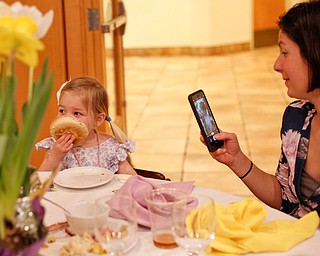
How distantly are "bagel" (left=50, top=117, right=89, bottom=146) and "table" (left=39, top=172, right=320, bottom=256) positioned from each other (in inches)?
Answer: 10.1

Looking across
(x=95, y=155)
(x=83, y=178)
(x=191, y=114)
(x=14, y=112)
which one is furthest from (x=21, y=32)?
(x=191, y=114)

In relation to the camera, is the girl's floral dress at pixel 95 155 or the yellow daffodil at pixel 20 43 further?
the girl's floral dress at pixel 95 155

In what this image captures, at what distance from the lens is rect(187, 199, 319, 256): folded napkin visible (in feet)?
4.50

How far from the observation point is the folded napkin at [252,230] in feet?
4.50

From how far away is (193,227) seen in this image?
131cm

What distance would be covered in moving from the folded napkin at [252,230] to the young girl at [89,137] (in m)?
0.78

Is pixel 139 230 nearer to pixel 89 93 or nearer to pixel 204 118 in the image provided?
pixel 204 118

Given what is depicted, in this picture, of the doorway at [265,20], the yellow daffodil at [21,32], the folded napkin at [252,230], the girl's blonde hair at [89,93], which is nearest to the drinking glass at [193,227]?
the folded napkin at [252,230]

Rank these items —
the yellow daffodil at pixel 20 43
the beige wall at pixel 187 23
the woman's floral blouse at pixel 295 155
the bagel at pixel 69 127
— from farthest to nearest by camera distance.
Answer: the beige wall at pixel 187 23 → the bagel at pixel 69 127 → the woman's floral blouse at pixel 295 155 → the yellow daffodil at pixel 20 43

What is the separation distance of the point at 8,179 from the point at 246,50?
26.6 ft

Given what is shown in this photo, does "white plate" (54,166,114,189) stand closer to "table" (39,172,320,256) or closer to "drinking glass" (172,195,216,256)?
"table" (39,172,320,256)

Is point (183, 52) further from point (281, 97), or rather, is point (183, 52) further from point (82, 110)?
point (82, 110)

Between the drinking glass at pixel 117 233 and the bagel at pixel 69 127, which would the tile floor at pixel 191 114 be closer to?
the bagel at pixel 69 127

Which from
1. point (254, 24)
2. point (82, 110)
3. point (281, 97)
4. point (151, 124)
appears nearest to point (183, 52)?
point (254, 24)
